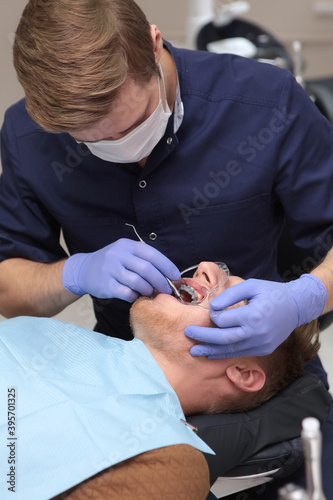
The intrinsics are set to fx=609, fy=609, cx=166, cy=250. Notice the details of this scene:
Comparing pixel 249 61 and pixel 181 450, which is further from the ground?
pixel 249 61

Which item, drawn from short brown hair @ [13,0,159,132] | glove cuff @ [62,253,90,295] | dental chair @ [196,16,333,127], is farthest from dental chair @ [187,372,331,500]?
dental chair @ [196,16,333,127]

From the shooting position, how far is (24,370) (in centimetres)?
136

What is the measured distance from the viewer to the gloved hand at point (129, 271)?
1.45 m

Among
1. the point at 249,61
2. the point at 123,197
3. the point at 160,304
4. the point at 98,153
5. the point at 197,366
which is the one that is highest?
the point at 249,61

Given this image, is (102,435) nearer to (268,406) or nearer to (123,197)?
(268,406)

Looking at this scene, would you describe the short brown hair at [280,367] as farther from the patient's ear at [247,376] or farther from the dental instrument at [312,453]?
the dental instrument at [312,453]

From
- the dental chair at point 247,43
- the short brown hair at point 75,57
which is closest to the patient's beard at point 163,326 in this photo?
the short brown hair at point 75,57

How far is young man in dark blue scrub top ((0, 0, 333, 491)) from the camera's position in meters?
1.38

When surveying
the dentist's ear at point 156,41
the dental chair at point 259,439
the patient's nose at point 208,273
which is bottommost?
the dental chair at point 259,439

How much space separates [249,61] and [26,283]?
86 centimetres

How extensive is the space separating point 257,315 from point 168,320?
25 centimetres

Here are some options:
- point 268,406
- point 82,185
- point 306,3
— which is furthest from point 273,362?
point 306,3

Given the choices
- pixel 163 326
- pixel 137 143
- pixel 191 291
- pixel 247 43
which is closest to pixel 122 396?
pixel 163 326

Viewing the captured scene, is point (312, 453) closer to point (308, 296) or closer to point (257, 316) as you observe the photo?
point (257, 316)
